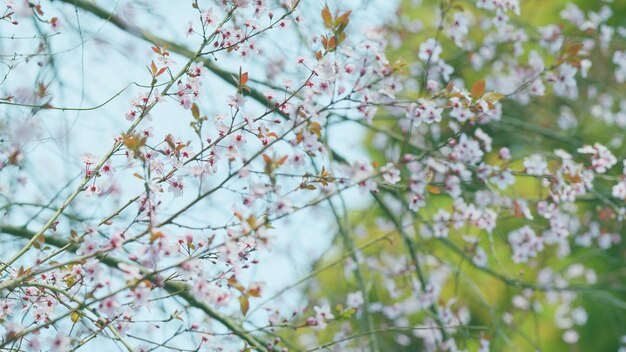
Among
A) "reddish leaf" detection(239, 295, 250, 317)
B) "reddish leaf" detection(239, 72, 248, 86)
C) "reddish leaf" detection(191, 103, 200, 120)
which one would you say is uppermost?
"reddish leaf" detection(239, 72, 248, 86)

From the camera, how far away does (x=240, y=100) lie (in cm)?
225

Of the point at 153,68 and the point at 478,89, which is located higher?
the point at 153,68

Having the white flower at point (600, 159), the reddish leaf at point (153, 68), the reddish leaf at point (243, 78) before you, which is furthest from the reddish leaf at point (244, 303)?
the white flower at point (600, 159)

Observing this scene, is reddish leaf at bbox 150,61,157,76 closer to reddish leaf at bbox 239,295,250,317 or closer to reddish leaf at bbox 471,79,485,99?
reddish leaf at bbox 239,295,250,317

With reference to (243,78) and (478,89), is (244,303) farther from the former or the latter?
(478,89)

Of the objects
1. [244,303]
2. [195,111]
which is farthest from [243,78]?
[244,303]

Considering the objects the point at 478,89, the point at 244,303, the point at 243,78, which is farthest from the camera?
the point at 478,89

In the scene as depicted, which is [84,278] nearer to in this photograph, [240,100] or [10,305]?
[10,305]

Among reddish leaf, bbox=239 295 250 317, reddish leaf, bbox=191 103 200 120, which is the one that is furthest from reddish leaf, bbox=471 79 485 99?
reddish leaf, bbox=239 295 250 317

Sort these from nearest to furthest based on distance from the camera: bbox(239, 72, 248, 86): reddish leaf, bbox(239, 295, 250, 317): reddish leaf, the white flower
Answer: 1. bbox(239, 295, 250, 317): reddish leaf
2. bbox(239, 72, 248, 86): reddish leaf
3. the white flower

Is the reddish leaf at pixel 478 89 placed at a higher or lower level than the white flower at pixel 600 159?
lower

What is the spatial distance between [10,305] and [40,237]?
1.05 ft

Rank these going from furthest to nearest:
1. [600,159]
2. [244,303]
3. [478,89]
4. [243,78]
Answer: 1. [600,159]
2. [478,89]
3. [243,78]
4. [244,303]

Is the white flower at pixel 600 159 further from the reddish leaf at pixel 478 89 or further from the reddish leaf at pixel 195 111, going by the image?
the reddish leaf at pixel 195 111
